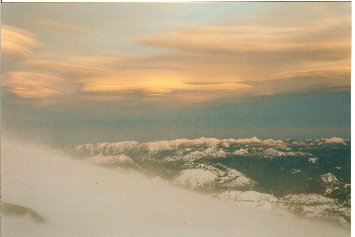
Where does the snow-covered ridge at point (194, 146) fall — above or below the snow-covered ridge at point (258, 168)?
above

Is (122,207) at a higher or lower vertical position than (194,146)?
lower

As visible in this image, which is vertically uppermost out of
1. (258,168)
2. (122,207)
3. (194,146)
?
(194,146)

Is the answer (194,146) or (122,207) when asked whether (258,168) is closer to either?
(194,146)

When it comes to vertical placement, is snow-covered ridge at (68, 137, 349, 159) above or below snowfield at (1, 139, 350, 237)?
above

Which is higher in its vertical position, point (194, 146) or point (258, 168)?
point (194, 146)

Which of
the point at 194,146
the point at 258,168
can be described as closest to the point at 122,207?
the point at 194,146

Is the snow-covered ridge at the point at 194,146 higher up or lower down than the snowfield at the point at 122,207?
higher up

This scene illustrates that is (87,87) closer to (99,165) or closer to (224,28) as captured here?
(99,165)

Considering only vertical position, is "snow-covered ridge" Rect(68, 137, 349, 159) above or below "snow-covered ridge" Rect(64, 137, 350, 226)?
above

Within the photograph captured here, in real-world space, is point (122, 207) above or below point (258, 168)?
below

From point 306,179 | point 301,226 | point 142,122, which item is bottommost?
point 301,226

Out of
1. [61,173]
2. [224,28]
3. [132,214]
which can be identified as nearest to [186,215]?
[132,214]
